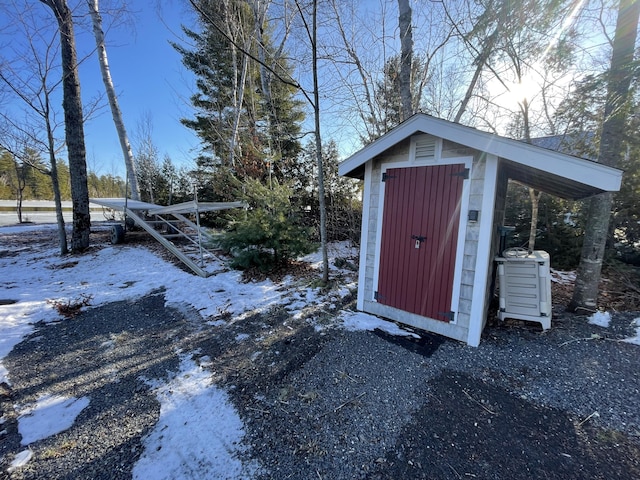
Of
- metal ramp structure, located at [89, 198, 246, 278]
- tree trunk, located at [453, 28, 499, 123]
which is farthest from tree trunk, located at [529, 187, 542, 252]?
metal ramp structure, located at [89, 198, 246, 278]

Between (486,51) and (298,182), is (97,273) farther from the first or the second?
(486,51)

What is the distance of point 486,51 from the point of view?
175 inches

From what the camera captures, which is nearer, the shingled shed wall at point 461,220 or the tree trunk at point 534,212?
the shingled shed wall at point 461,220

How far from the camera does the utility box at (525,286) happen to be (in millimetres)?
3062

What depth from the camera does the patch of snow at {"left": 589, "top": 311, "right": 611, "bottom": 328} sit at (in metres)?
3.16

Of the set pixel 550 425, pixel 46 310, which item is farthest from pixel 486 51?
pixel 46 310

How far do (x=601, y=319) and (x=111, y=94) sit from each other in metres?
12.2

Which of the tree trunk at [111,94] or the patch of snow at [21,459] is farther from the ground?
the tree trunk at [111,94]

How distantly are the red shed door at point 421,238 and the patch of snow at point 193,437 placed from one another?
2.30 meters

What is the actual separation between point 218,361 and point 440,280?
266 cm

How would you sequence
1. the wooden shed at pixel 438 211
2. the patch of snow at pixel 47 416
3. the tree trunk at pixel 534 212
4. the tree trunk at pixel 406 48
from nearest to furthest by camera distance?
1. the patch of snow at pixel 47 416
2. the wooden shed at pixel 438 211
3. the tree trunk at pixel 406 48
4. the tree trunk at pixel 534 212

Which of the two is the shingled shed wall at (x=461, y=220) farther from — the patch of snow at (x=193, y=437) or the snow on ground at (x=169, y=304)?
the patch of snow at (x=193, y=437)

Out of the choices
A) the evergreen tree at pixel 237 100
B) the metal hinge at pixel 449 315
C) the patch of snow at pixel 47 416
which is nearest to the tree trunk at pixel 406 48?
the evergreen tree at pixel 237 100

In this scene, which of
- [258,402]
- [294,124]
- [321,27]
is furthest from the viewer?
[294,124]
